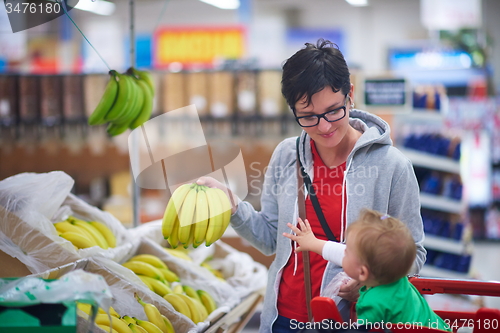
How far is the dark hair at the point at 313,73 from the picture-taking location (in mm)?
1475

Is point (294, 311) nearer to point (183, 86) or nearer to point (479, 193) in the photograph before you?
point (183, 86)

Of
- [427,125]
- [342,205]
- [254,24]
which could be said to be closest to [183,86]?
[427,125]

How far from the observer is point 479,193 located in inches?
330

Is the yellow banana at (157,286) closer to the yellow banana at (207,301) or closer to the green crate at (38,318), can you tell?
the yellow banana at (207,301)

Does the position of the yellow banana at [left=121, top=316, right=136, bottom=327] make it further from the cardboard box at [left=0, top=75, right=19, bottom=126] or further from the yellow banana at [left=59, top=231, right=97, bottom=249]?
the cardboard box at [left=0, top=75, right=19, bottom=126]

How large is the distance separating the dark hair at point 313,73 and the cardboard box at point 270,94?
3.70 m

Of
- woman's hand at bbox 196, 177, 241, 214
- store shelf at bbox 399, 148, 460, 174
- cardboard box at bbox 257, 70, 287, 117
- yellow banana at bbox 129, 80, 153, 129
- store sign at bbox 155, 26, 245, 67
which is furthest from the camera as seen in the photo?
store sign at bbox 155, 26, 245, 67

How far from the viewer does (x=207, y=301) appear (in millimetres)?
2385

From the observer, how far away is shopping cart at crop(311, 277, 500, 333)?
4.33 feet

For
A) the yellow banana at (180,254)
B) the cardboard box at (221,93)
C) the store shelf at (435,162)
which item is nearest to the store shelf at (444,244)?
the store shelf at (435,162)

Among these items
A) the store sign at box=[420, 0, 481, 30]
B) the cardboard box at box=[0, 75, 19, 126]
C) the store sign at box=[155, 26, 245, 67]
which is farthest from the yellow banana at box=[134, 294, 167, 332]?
the store sign at box=[155, 26, 245, 67]

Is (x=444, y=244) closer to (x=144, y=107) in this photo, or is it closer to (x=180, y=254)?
(x=180, y=254)

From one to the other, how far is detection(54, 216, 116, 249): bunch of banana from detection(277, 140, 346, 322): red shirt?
93cm

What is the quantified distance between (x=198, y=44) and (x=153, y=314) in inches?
328
